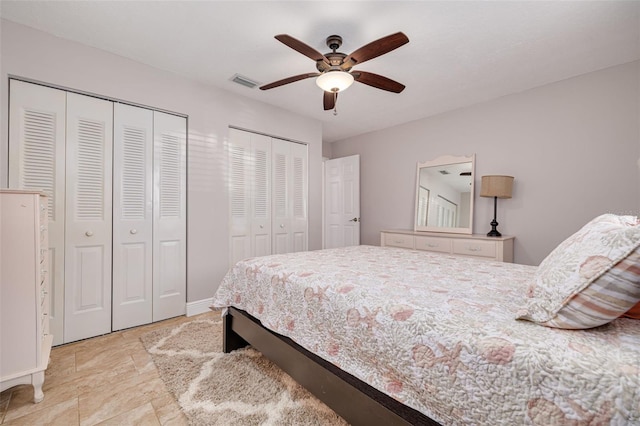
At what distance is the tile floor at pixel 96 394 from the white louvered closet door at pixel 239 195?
56.6 inches

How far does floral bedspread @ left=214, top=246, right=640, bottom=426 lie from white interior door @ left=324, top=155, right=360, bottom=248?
3038mm

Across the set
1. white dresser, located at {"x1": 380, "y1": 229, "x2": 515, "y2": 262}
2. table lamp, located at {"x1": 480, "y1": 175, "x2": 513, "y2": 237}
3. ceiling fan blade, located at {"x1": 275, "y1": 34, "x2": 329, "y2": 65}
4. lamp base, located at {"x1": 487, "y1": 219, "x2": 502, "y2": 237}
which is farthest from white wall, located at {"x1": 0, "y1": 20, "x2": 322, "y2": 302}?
lamp base, located at {"x1": 487, "y1": 219, "x2": 502, "y2": 237}

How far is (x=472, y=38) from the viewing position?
224 cm

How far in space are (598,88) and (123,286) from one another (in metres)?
4.86

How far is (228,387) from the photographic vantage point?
5.68 ft

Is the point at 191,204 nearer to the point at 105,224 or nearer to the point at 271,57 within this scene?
the point at 105,224

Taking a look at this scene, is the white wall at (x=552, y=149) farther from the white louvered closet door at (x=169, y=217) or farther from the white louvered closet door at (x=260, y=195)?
the white louvered closet door at (x=169, y=217)

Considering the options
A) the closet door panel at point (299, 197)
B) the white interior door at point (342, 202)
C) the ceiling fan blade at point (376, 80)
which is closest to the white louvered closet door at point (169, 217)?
the closet door panel at point (299, 197)

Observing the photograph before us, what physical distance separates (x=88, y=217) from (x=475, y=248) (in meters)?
3.81

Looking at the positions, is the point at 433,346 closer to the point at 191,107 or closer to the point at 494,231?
the point at 494,231

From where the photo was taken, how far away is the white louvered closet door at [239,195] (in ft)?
11.1

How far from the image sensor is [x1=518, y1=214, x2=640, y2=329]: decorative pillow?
0.78m

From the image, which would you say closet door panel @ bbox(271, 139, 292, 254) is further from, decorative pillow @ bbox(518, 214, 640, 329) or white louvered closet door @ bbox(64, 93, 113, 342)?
decorative pillow @ bbox(518, 214, 640, 329)

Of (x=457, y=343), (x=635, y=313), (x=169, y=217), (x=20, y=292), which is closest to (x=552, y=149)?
(x=635, y=313)
